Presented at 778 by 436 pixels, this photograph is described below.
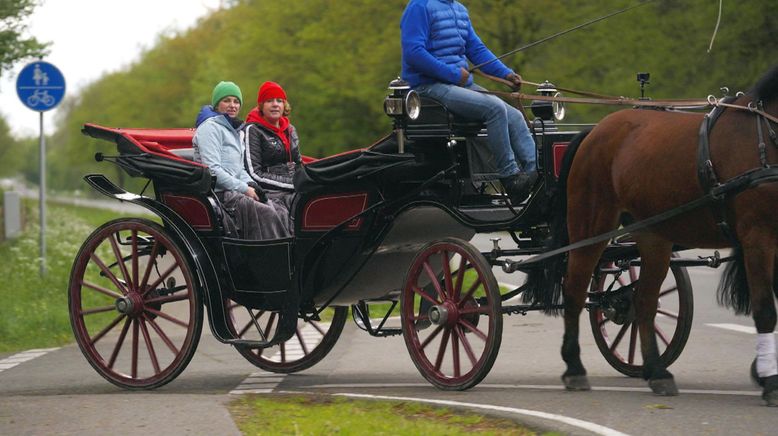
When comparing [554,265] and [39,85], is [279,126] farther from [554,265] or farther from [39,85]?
[39,85]

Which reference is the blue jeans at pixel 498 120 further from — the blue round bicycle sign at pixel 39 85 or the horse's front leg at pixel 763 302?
the blue round bicycle sign at pixel 39 85

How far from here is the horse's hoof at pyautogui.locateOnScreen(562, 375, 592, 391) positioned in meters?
8.87

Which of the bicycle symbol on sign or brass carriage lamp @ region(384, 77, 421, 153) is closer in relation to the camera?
brass carriage lamp @ region(384, 77, 421, 153)

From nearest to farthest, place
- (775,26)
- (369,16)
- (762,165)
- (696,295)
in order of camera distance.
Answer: (762,165), (696,295), (775,26), (369,16)

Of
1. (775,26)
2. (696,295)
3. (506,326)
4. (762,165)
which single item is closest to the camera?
(762,165)

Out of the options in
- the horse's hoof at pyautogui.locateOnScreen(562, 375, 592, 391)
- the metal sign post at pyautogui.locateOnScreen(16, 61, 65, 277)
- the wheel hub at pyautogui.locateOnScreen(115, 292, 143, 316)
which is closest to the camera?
the horse's hoof at pyautogui.locateOnScreen(562, 375, 592, 391)

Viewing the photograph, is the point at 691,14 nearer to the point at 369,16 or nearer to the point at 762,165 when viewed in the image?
the point at 369,16

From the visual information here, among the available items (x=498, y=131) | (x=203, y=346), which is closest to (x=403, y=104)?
(x=498, y=131)

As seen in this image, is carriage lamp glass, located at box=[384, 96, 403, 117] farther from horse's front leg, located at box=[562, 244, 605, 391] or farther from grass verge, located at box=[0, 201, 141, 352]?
grass verge, located at box=[0, 201, 141, 352]

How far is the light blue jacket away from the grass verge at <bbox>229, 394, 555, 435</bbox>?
178cm

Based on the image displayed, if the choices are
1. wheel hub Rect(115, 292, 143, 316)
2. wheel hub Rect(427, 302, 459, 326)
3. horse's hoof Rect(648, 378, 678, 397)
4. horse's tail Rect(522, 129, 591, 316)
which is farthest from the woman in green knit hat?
horse's hoof Rect(648, 378, 678, 397)

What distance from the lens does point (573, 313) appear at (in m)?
9.12

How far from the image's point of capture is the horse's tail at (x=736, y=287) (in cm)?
838

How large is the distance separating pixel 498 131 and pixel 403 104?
2.03ft
